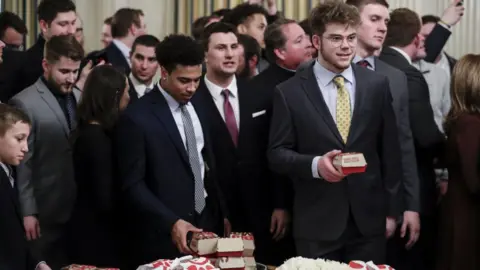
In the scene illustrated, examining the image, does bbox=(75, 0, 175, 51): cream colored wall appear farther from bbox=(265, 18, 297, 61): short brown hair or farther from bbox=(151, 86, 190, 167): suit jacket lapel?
bbox=(151, 86, 190, 167): suit jacket lapel

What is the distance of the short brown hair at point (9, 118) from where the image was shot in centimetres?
386

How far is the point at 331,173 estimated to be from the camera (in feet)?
12.4

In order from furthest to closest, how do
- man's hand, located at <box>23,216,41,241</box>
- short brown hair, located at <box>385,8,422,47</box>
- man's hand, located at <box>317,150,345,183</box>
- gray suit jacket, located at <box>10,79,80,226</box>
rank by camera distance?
1. short brown hair, located at <box>385,8,422,47</box>
2. gray suit jacket, located at <box>10,79,80,226</box>
3. man's hand, located at <box>23,216,41,241</box>
4. man's hand, located at <box>317,150,345,183</box>

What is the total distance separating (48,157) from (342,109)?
1464 mm

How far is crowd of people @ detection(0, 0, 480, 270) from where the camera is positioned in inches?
155

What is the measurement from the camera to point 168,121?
12.9ft

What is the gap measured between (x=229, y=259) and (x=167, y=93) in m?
1.10

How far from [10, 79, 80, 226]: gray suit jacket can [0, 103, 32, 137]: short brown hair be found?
1.60 ft

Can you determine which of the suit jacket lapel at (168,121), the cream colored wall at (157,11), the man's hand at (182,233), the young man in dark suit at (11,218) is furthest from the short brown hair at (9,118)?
the cream colored wall at (157,11)

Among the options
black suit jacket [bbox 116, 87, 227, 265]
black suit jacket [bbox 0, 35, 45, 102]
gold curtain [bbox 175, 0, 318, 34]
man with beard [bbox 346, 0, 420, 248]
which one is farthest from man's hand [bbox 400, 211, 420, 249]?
gold curtain [bbox 175, 0, 318, 34]

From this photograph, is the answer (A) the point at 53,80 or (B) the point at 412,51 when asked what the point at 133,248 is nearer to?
(A) the point at 53,80

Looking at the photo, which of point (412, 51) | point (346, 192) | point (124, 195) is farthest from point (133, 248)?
point (412, 51)

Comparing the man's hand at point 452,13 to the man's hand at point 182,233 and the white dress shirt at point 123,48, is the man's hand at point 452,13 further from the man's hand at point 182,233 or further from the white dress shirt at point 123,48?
the man's hand at point 182,233

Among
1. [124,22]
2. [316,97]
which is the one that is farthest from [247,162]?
[124,22]
